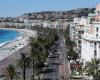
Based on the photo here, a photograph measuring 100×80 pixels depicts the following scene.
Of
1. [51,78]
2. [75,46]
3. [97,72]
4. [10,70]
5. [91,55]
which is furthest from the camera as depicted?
[75,46]

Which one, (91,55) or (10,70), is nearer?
(10,70)

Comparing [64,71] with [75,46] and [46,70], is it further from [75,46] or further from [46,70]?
[75,46]

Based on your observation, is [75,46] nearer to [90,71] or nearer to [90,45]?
[90,45]

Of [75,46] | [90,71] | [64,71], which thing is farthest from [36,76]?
[75,46]

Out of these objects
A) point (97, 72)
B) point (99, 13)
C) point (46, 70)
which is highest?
point (99, 13)

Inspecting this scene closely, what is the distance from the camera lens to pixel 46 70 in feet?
249

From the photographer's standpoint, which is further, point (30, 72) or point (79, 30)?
point (79, 30)

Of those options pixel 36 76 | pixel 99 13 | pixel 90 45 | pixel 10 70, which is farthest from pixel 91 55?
pixel 10 70

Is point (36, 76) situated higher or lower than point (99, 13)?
lower

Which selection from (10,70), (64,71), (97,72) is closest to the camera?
(97,72)

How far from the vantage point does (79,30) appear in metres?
103

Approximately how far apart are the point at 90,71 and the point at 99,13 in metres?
19.1

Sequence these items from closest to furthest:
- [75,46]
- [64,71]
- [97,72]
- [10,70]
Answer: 1. [97,72]
2. [10,70]
3. [64,71]
4. [75,46]

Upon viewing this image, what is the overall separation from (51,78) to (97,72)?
2285 centimetres
